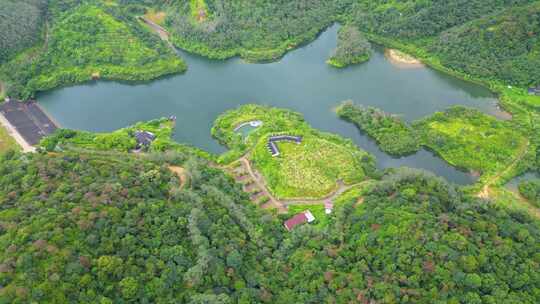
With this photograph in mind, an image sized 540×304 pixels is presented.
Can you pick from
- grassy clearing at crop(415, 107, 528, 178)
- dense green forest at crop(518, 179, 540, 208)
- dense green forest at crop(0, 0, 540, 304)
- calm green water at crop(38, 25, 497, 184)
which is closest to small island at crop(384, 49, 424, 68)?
calm green water at crop(38, 25, 497, 184)

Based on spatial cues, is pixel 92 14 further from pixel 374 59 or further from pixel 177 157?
pixel 374 59

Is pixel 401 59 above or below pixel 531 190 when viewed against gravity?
above

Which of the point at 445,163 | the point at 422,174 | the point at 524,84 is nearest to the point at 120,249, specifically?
the point at 422,174

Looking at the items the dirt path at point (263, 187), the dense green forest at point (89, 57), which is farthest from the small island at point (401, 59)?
the dense green forest at point (89, 57)

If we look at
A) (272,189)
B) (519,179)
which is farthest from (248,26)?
(519,179)

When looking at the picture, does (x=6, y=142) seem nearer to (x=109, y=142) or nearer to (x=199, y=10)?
(x=109, y=142)
